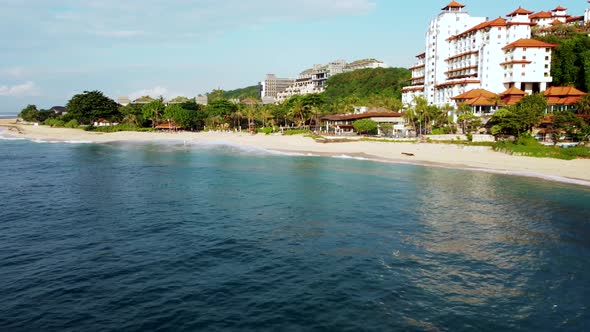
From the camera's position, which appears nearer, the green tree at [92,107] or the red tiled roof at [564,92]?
the red tiled roof at [564,92]

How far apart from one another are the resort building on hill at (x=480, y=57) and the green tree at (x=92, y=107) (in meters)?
78.3

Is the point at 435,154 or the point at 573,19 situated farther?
the point at 573,19

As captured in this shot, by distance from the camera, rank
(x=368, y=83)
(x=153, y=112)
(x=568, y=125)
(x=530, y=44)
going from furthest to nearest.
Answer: (x=368, y=83), (x=153, y=112), (x=530, y=44), (x=568, y=125)

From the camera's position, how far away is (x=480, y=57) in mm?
89375

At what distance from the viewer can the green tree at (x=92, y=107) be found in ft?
372

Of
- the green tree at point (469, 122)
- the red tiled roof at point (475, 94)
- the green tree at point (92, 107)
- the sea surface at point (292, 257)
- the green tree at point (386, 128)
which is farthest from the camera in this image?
the green tree at point (92, 107)

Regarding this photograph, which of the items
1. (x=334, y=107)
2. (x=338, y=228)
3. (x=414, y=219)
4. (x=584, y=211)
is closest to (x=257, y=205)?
(x=338, y=228)

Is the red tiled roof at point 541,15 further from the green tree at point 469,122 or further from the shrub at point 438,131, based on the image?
the shrub at point 438,131

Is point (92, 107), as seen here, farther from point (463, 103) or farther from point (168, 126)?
point (463, 103)

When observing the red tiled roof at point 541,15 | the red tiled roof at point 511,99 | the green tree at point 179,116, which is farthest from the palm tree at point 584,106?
the green tree at point 179,116

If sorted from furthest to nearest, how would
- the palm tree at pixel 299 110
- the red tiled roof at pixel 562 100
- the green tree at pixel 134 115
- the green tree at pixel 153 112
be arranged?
the green tree at pixel 134 115 < the green tree at pixel 153 112 < the palm tree at pixel 299 110 < the red tiled roof at pixel 562 100

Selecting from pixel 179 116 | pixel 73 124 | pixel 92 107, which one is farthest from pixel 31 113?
pixel 179 116

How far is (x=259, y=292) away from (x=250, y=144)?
65.0 m

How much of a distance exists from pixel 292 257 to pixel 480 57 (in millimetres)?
84694
